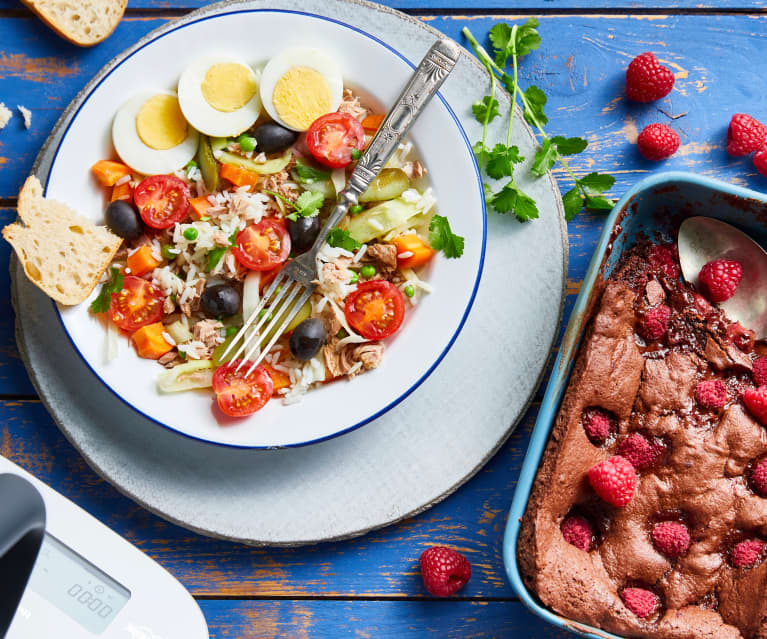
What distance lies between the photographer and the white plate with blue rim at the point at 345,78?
2.22 metres

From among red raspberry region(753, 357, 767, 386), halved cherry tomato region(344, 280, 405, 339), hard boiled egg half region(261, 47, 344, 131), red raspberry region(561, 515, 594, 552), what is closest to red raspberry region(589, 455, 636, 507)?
red raspberry region(561, 515, 594, 552)

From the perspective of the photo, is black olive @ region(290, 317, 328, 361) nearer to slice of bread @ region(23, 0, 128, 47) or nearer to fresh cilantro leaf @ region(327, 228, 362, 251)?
fresh cilantro leaf @ region(327, 228, 362, 251)

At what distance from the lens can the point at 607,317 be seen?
2297 mm

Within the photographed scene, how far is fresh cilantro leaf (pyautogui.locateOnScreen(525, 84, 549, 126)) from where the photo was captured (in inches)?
98.0

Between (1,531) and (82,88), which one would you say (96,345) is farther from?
(82,88)

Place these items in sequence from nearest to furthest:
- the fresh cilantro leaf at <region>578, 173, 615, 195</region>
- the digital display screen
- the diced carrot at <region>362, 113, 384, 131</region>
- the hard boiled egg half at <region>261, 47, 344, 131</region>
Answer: the digital display screen
the hard boiled egg half at <region>261, 47, 344, 131</region>
the diced carrot at <region>362, 113, 384, 131</region>
the fresh cilantro leaf at <region>578, 173, 615, 195</region>

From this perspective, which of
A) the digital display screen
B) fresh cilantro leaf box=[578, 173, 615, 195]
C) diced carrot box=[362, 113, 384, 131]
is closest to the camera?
the digital display screen

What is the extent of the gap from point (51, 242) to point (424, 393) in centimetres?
128

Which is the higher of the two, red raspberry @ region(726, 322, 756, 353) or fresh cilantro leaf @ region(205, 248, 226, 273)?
red raspberry @ region(726, 322, 756, 353)

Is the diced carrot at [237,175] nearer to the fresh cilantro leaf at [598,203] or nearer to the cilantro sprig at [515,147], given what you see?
the cilantro sprig at [515,147]

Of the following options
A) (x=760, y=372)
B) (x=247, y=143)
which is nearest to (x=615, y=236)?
(x=760, y=372)

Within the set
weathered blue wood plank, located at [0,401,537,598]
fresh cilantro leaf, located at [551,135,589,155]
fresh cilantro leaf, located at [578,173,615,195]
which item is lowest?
weathered blue wood plank, located at [0,401,537,598]

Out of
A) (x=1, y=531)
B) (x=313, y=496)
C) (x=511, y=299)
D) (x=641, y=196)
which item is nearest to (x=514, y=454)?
(x=511, y=299)

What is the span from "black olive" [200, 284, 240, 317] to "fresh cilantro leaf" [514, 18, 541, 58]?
1.29m
